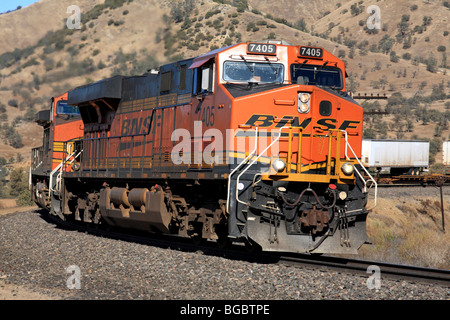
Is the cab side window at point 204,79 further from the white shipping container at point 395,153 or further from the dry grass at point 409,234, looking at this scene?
the white shipping container at point 395,153

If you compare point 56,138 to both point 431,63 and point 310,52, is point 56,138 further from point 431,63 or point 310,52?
point 431,63

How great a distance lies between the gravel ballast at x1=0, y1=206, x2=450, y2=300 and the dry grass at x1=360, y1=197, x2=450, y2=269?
352 cm

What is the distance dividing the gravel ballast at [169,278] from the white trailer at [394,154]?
30.8 meters

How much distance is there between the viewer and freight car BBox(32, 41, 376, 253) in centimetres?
1102

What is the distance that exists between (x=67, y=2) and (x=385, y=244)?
3350 inches

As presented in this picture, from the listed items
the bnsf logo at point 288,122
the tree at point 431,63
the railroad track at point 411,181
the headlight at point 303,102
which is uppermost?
the tree at point 431,63

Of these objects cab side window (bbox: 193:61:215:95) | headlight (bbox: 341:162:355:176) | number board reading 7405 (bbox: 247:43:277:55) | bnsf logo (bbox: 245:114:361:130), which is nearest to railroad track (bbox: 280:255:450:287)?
headlight (bbox: 341:162:355:176)

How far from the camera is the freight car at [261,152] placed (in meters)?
11.0

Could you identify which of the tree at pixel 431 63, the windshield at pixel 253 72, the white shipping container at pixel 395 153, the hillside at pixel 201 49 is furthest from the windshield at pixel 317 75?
the tree at pixel 431 63

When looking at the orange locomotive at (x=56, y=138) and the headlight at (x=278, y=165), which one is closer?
the headlight at (x=278, y=165)

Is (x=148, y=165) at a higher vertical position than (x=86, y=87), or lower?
lower

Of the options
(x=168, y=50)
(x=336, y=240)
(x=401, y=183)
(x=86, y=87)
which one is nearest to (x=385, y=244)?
(x=336, y=240)

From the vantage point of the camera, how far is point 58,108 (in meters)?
21.3
